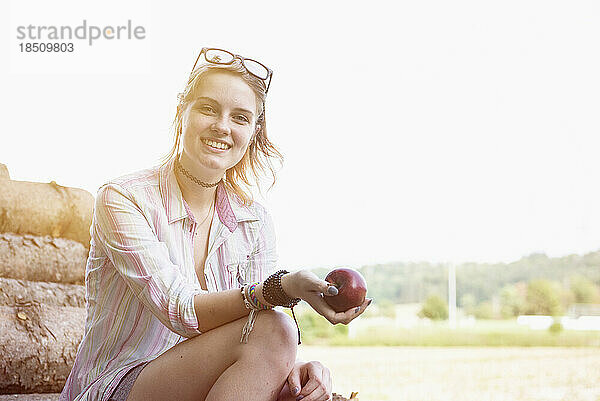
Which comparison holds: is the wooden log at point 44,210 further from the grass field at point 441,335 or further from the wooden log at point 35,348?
the grass field at point 441,335

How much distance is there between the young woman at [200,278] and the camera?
1.27 metres

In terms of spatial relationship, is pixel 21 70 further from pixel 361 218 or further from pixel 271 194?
pixel 361 218

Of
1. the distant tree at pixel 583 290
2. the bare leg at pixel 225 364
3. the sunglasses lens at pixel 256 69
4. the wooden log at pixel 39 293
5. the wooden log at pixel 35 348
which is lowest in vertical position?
the distant tree at pixel 583 290

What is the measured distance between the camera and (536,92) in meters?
9.52

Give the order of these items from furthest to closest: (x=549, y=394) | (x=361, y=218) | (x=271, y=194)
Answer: (x=361, y=218) < (x=549, y=394) < (x=271, y=194)

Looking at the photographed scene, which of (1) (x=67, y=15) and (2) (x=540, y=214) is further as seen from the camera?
(2) (x=540, y=214)

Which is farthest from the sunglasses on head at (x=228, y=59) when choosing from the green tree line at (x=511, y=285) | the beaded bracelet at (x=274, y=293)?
the green tree line at (x=511, y=285)

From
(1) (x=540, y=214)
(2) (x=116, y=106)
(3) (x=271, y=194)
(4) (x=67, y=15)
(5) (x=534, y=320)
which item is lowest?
(5) (x=534, y=320)

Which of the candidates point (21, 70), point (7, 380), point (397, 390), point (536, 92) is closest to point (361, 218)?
point (536, 92)

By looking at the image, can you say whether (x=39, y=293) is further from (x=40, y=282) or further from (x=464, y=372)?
(x=464, y=372)

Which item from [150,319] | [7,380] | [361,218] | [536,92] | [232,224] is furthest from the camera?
[536,92]

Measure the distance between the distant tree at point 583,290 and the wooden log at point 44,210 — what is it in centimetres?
764

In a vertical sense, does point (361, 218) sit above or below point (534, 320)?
above

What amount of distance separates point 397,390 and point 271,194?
3.87 meters
